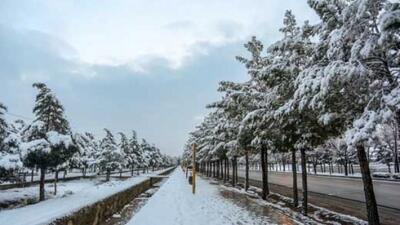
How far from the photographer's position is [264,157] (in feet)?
80.6

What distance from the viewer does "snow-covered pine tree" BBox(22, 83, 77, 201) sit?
24938 mm

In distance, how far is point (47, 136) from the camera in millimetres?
25594

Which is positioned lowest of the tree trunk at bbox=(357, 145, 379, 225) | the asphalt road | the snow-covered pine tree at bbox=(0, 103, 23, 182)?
the asphalt road

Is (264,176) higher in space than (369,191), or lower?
higher

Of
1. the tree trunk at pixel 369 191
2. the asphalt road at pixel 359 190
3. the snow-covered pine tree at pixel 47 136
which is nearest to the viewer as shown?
the tree trunk at pixel 369 191

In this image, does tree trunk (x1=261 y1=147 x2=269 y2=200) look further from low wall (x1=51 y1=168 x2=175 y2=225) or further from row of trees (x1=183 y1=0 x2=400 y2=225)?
low wall (x1=51 y1=168 x2=175 y2=225)

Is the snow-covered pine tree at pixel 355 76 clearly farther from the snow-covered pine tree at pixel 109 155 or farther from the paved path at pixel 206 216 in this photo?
the snow-covered pine tree at pixel 109 155

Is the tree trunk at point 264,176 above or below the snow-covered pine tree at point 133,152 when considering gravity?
below

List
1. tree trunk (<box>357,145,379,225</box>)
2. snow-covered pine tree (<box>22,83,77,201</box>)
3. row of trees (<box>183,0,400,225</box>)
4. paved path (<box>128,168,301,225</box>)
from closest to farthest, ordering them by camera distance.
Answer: row of trees (<box>183,0,400,225</box>) → tree trunk (<box>357,145,379,225</box>) → paved path (<box>128,168,301,225</box>) → snow-covered pine tree (<box>22,83,77,201</box>)

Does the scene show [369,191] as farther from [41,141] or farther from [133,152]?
[133,152]

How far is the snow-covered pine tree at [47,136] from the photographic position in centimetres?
2494

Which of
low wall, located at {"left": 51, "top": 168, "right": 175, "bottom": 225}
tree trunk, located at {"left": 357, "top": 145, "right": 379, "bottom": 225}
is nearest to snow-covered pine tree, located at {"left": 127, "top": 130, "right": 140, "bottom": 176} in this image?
low wall, located at {"left": 51, "top": 168, "right": 175, "bottom": 225}

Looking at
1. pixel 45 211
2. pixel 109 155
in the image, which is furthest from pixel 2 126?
pixel 109 155

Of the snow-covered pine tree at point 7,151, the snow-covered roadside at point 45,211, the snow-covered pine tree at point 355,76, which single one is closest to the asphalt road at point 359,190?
the snow-covered pine tree at point 355,76
